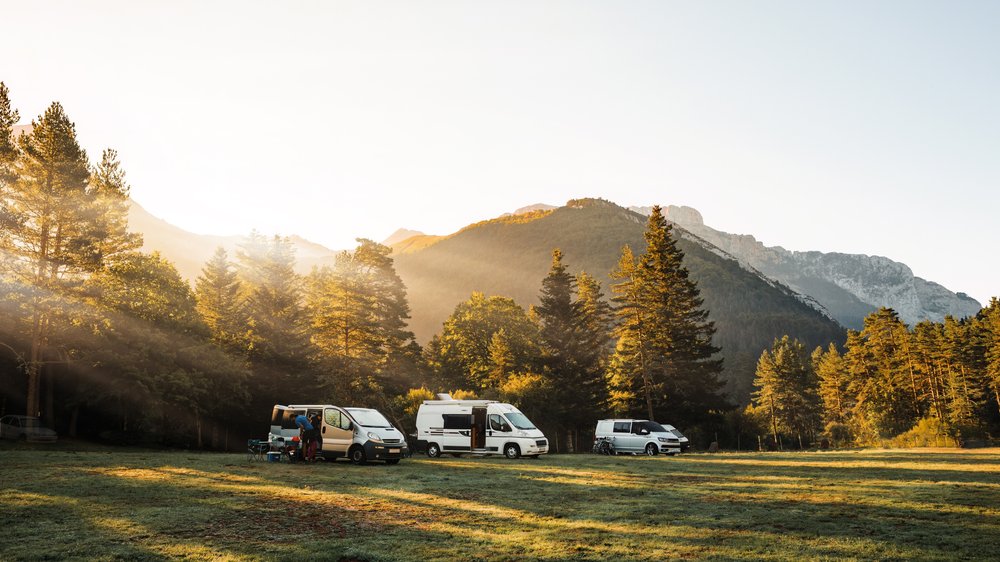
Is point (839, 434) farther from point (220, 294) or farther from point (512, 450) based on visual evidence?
point (220, 294)

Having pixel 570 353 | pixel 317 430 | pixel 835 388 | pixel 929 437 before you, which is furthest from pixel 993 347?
pixel 317 430

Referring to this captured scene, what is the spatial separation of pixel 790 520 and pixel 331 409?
19.1m

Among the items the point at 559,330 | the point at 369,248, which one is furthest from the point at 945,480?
the point at 369,248

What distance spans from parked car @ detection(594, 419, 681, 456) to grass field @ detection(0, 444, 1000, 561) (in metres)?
13.9

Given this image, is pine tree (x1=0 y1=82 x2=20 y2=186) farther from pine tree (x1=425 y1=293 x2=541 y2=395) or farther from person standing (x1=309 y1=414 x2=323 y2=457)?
pine tree (x1=425 y1=293 x2=541 y2=395)

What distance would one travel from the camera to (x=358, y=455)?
24766mm

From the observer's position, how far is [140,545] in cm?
933

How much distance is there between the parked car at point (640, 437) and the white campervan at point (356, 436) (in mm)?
14569

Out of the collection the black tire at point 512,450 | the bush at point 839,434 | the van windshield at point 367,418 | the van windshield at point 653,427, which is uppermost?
the van windshield at point 367,418

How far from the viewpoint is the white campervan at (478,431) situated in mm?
30391

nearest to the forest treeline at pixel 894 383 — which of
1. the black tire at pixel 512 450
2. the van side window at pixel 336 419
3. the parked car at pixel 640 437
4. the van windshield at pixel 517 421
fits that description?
the parked car at pixel 640 437

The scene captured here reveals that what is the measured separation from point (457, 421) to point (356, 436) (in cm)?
763

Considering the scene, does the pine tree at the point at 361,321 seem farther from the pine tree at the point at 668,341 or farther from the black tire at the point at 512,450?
the black tire at the point at 512,450

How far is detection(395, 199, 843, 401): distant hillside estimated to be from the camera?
156375mm
